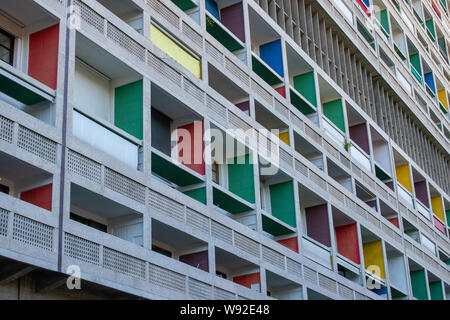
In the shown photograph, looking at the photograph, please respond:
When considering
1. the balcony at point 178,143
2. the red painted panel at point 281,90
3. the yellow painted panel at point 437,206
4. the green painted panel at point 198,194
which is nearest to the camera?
the balcony at point 178,143

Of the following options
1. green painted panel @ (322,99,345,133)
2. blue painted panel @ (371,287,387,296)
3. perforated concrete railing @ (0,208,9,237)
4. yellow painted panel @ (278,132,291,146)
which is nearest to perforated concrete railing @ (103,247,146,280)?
perforated concrete railing @ (0,208,9,237)

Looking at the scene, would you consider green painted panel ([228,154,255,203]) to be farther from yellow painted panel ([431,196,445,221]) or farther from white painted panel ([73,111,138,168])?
yellow painted panel ([431,196,445,221])

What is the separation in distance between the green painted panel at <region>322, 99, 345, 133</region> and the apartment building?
0.33ft

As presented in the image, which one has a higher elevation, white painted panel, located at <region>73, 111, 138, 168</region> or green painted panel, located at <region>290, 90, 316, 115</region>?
green painted panel, located at <region>290, 90, 316, 115</region>

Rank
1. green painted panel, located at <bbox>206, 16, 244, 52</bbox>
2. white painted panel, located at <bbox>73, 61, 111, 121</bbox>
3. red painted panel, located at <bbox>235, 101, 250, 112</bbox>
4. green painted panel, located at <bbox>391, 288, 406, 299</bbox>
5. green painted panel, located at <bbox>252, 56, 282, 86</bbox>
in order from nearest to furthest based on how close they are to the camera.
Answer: white painted panel, located at <bbox>73, 61, 111, 121</bbox>, green painted panel, located at <bbox>206, 16, 244, 52</bbox>, red painted panel, located at <bbox>235, 101, 250, 112</bbox>, green painted panel, located at <bbox>252, 56, 282, 86</bbox>, green painted panel, located at <bbox>391, 288, 406, 299</bbox>

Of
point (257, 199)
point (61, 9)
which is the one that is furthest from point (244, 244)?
point (61, 9)

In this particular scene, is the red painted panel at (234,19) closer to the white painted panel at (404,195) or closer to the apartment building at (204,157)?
the apartment building at (204,157)

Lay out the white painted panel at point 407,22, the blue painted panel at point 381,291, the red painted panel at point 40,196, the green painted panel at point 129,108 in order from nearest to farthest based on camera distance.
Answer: the red painted panel at point 40,196 < the green painted panel at point 129,108 < the blue painted panel at point 381,291 < the white painted panel at point 407,22

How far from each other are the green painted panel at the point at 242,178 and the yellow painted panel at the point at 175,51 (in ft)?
12.0

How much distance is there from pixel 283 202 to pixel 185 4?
876 centimetres

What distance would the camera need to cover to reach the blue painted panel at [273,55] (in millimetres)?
34697

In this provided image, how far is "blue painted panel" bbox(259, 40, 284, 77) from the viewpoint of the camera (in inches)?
1366

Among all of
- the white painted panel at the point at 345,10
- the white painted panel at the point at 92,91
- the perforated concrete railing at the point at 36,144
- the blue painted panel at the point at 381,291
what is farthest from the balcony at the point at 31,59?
the white painted panel at the point at 345,10
